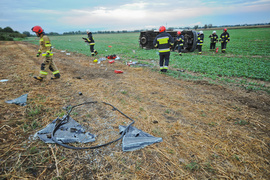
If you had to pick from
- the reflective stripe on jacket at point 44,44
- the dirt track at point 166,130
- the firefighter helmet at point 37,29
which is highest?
the firefighter helmet at point 37,29

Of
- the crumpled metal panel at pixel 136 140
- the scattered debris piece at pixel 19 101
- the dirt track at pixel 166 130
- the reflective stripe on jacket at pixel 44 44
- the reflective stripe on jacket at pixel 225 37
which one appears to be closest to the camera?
the dirt track at pixel 166 130

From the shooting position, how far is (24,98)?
4293 mm

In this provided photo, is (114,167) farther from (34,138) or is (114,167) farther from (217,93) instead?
(217,93)

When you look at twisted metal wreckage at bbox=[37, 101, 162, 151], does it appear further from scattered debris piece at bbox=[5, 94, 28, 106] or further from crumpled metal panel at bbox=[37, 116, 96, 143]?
scattered debris piece at bbox=[5, 94, 28, 106]

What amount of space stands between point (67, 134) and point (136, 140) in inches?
58.5

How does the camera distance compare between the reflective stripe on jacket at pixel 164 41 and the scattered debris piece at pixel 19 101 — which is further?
the reflective stripe on jacket at pixel 164 41

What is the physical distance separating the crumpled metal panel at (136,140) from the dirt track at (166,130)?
0.38ft

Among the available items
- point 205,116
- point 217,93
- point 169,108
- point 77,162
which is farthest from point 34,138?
point 217,93

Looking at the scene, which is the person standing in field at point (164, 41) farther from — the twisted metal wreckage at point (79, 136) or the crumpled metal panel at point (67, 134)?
the crumpled metal panel at point (67, 134)

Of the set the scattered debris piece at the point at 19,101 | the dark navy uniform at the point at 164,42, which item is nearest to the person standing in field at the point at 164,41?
the dark navy uniform at the point at 164,42

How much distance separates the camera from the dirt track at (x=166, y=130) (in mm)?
2215

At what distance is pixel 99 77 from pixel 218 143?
571 centimetres

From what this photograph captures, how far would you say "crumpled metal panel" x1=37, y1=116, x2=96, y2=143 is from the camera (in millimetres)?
2760

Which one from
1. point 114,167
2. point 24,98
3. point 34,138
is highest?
point 24,98
